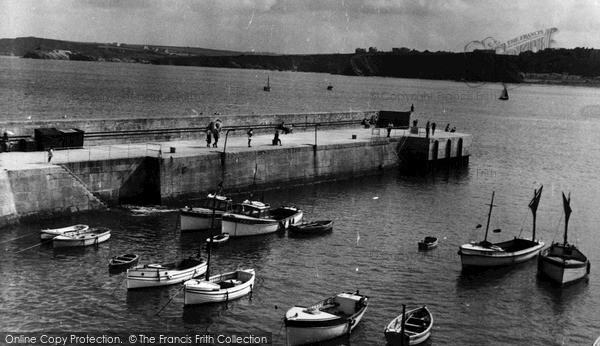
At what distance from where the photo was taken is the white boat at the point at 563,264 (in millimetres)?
33344

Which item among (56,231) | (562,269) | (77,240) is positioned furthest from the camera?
(56,231)

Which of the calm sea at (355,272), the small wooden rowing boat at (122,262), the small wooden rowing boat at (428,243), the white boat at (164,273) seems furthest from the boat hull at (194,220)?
the small wooden rowing boat at (428,243)

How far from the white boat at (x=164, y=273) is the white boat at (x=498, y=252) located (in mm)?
13262

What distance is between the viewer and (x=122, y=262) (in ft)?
102

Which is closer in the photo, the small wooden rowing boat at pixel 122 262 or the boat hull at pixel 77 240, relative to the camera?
the small wooden rowing boat at pixel 122 262

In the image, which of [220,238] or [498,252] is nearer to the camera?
[498,252]

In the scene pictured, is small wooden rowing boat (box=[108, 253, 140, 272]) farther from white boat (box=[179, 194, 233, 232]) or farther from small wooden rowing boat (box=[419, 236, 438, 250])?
small wooden rowing boat (box=[419, 236, 438, 250])

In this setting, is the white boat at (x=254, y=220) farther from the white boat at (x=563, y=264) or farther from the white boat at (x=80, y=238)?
the white boat at (x=563, y=264)

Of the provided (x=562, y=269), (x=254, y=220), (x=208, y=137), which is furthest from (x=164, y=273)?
(x=208, y=137)

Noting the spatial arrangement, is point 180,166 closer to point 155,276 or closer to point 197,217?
point 197,217

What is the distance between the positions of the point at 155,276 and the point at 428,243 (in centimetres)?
1589

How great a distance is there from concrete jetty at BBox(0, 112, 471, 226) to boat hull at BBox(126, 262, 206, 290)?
10.4 metres

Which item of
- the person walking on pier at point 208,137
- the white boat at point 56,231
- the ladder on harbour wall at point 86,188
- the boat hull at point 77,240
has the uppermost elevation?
the person walking on pier at point 208,137

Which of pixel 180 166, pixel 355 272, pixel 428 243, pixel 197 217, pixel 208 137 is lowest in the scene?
pixel 355 272
